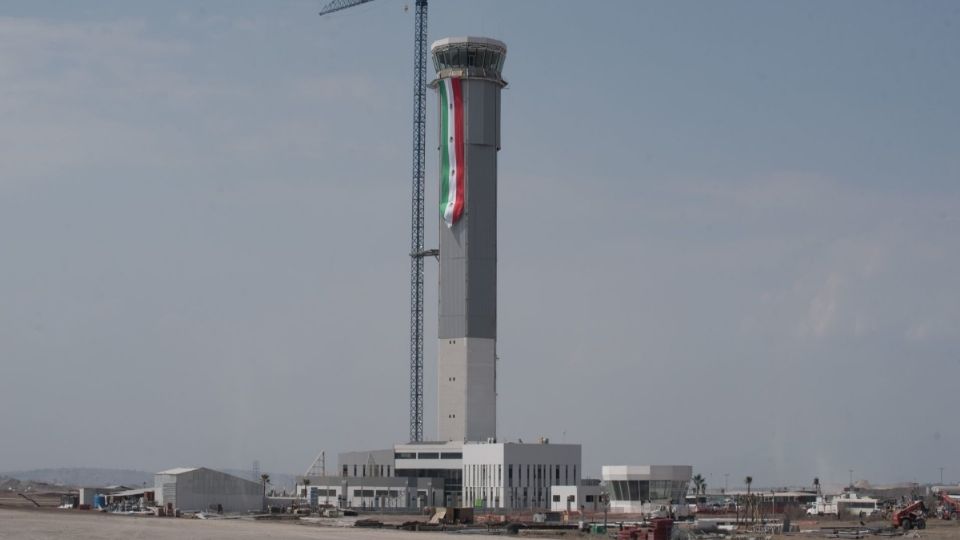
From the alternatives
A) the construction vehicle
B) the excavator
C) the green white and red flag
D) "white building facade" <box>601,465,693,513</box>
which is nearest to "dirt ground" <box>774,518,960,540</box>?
the construction vehicle

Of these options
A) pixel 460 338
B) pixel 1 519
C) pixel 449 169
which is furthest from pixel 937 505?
pixel 1 519

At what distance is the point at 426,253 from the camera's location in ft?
630

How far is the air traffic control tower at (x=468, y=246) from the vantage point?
600 feet

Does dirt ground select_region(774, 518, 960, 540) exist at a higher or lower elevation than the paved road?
lower

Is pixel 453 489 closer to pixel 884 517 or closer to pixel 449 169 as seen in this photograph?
pixel 449 169

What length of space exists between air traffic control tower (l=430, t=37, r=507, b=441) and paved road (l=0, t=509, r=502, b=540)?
72.2 metres

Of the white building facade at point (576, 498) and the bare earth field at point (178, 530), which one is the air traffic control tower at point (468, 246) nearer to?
the white building facade at point (576, 498)

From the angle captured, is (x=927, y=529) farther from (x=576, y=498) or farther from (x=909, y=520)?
(x=576, y=498)

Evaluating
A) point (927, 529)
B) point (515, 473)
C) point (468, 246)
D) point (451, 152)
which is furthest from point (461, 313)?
point (927, 529)

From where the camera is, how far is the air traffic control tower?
183 metres

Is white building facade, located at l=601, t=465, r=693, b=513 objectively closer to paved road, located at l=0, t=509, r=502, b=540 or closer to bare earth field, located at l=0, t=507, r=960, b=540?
bare earth field, located at l=0, t=507, r=960, b=540

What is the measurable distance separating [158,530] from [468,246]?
94.3 meters

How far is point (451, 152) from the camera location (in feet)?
607

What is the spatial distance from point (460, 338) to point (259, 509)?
3953 cm
